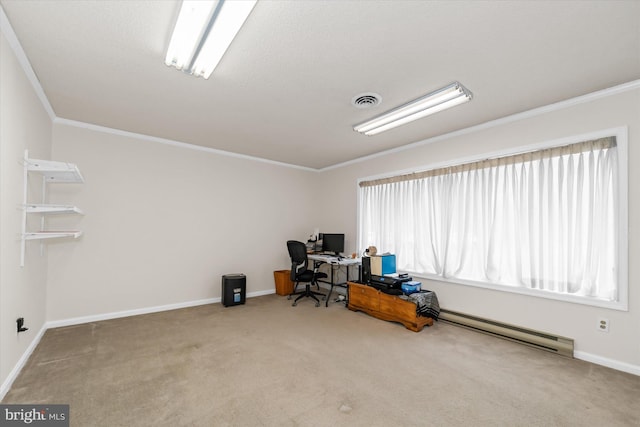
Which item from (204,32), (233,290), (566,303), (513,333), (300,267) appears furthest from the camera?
(300,267)

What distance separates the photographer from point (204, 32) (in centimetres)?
187

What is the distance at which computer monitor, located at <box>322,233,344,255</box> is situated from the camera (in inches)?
210

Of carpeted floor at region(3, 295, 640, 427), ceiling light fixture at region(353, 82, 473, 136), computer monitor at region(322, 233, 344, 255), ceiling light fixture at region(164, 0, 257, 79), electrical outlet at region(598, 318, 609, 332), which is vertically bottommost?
carpeted floor at region(3, 295, 640, 427)

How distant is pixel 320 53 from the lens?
217 centimetres

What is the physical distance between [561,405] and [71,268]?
17.5 ft

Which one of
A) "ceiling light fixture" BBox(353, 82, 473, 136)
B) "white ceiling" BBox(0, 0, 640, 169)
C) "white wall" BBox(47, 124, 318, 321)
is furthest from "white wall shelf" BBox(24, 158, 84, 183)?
"ceiling light fixture" BBox(353, 82, 473, 136)

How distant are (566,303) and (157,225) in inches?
211

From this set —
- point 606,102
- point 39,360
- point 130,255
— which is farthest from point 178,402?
point 606,102

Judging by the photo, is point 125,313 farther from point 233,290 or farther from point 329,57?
point 329,57

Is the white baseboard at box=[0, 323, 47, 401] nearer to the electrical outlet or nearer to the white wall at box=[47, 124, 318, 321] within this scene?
the white wall at box=[47, 124, 318, 321]

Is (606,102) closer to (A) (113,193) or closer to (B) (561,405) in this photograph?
(B) (561,405)

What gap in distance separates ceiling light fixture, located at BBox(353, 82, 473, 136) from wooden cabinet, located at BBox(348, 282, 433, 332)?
7.56 feet

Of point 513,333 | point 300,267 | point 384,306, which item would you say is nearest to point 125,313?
point 300,267

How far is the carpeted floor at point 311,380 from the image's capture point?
6.34ft
